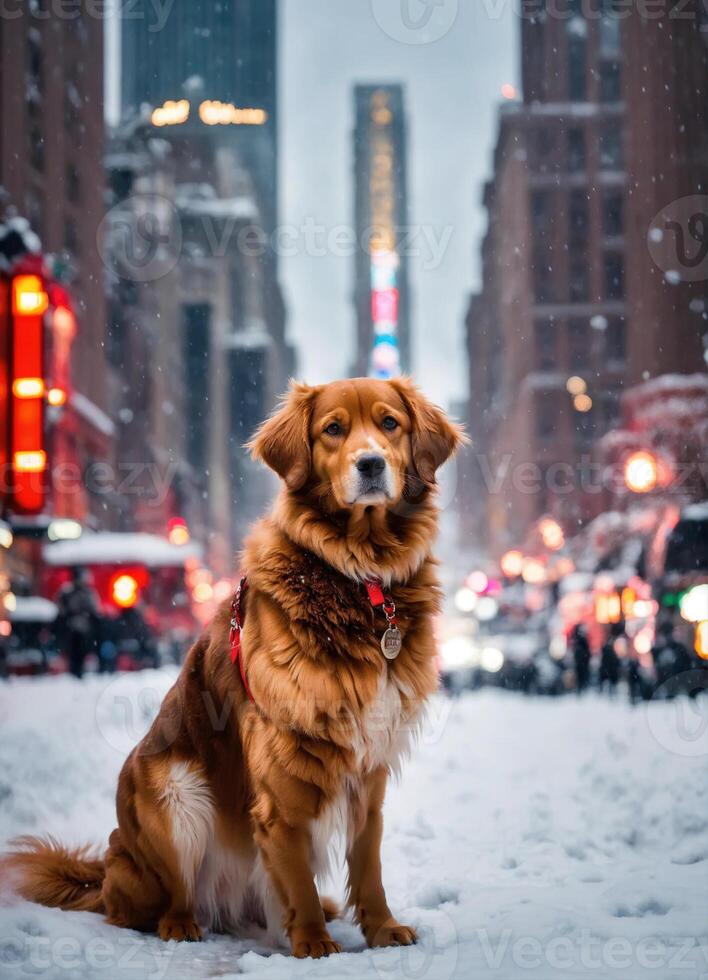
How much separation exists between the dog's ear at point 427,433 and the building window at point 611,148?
103m

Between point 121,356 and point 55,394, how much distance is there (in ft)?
152

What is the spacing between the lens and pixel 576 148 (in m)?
103

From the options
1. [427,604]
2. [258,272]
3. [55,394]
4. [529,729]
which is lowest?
[529,729]

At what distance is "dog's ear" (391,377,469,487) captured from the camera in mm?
5133

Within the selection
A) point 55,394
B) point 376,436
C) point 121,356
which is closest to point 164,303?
point 121,356

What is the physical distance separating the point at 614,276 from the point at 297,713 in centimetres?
10154

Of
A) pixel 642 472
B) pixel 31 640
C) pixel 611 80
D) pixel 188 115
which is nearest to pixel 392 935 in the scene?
pixel 642 472

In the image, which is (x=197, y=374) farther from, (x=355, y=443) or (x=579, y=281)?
(x=355, y=443)

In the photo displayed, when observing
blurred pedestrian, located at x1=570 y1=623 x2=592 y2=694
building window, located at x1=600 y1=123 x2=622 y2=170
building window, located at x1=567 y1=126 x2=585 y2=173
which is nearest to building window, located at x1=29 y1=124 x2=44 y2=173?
blurred pedestrian, located at x1=570 y1=623 x2=592 y2=694

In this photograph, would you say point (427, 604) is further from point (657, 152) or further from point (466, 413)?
point (466, 413)

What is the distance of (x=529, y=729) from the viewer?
1317 centimetres

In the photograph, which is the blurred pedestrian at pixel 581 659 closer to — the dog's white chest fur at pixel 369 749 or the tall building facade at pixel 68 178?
the dog's white chest fur at pixel 369 749

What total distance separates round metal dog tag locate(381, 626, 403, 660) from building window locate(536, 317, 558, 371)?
96767 mm

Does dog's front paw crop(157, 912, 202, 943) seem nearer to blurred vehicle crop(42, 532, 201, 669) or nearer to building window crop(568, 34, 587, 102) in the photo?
blurred vehicle crop(42, 532, 201, 669)
